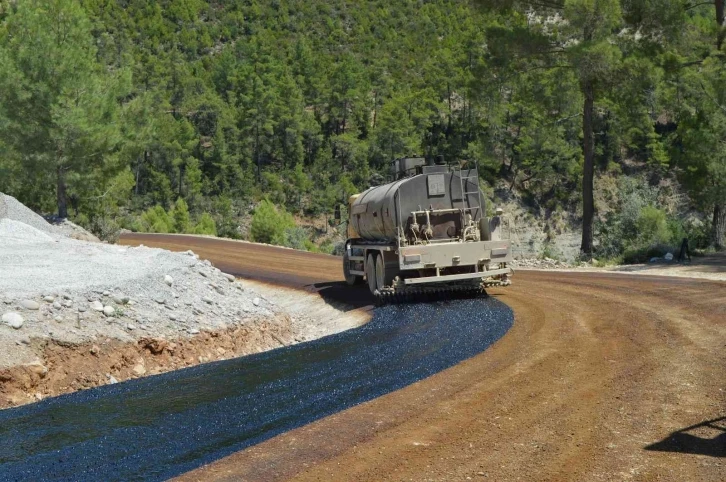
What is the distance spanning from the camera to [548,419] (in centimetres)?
764

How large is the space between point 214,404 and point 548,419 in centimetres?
417

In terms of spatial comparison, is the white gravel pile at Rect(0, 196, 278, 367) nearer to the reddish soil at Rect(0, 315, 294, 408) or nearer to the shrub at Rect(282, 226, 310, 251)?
the reddish soil at Rect(0, 315, 294, 408)

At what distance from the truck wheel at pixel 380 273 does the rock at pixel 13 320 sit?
27.3ft

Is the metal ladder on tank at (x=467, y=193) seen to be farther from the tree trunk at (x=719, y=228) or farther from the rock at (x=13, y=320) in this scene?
the tree trunk at (x=719, y=228)

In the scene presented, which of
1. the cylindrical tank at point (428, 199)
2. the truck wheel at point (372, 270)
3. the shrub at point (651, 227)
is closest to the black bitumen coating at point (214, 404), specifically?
the cylindrical tank at point (428, 199)

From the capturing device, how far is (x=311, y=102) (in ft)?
291

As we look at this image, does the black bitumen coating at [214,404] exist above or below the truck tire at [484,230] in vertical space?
below

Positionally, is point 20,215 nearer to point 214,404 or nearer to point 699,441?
point 214,404

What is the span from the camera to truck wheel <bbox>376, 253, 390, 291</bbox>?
18.2 meters

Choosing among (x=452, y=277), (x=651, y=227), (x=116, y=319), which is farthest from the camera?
(x=651, y=227)

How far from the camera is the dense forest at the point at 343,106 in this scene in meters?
28.0

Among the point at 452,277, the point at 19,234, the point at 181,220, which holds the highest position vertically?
the point at 181,220

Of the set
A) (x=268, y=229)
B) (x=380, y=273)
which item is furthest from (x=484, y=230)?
(x=268, y=229)

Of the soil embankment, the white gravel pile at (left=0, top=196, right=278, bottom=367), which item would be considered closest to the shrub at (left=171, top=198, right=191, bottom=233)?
the white gravel pile at (left=0, top=196, right=278, bottom=367)
